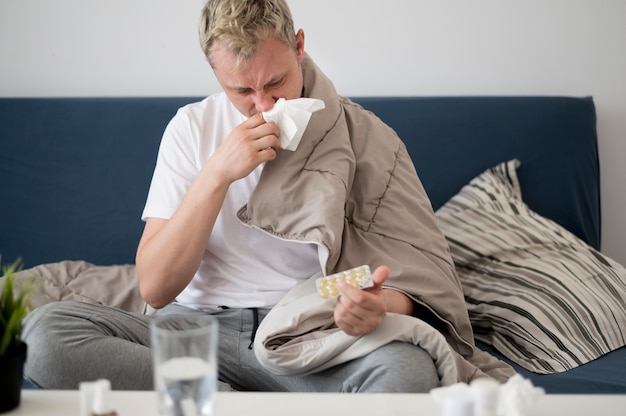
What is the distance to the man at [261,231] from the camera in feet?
4.58

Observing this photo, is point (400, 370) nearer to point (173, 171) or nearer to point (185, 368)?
point (185, 368)

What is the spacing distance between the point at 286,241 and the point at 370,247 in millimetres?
179

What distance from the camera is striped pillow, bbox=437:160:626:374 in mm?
1832

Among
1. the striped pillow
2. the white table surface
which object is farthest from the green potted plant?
the striped pillow

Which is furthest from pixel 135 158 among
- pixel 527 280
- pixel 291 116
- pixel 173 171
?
pixel 527 280

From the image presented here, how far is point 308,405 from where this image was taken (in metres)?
1.07

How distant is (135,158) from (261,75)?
0.87 meters

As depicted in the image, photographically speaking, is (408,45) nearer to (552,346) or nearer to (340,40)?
(340,40)

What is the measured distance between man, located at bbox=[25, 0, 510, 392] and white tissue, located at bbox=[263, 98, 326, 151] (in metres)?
0.02

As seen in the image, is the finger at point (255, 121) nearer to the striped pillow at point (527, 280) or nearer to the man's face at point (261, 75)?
the man's face at point (261, 75)

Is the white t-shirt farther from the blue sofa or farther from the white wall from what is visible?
the white wall

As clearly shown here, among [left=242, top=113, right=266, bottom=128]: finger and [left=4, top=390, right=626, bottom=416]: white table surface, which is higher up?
[left=242, top=113, right=266, bottom=128]: finger

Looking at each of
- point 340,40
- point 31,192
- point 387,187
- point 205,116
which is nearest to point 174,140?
point 205,116

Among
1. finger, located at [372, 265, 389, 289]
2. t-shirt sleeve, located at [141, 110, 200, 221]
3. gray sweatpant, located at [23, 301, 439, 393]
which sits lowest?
gray sweatpant, located at [23, 301, 439, 393]
